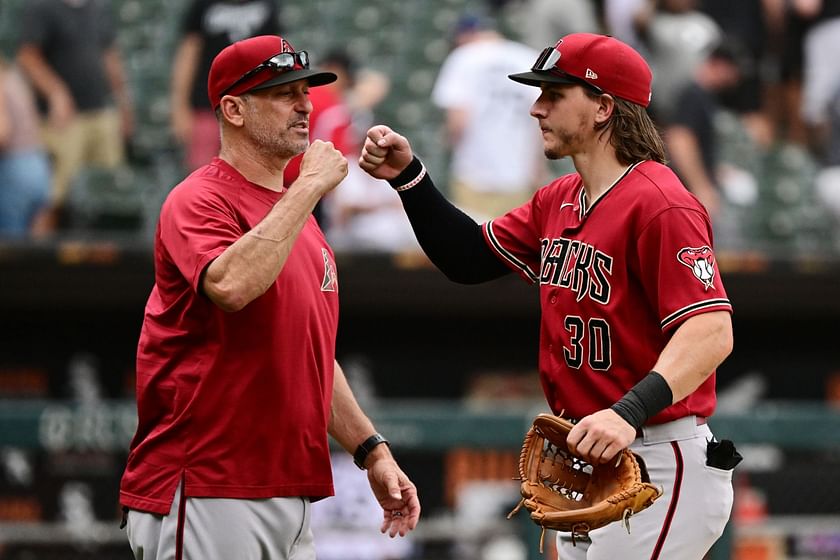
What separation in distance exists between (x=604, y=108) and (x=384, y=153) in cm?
61

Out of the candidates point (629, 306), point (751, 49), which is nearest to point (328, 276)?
point (629, 306)

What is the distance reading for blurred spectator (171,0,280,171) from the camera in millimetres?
8008

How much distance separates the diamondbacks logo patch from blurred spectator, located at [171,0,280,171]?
452 cm

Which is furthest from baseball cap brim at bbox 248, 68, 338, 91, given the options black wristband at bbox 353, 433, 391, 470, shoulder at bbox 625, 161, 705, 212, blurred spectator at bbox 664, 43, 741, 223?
blurred spectator at bbox 664, 43, 741, 223

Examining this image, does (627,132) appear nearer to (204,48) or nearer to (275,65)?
(275,65)

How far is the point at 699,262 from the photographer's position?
10.9 ft

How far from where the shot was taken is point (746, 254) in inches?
320

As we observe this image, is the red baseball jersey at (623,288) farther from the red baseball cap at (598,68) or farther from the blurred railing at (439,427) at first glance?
the blurred railing at (439,427)

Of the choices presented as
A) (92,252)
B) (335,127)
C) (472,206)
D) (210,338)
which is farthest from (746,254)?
(210,338)

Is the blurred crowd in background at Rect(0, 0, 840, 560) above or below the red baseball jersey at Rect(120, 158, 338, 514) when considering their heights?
above

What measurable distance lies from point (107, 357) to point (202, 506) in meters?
5.16

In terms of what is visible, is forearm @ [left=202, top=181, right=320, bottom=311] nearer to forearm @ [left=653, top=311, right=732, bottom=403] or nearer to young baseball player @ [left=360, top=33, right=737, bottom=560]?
young baseball player @ [left=360, top=33, right=737, bottom=560]

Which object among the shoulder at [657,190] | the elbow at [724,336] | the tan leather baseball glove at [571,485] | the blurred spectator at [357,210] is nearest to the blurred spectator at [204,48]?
the blurred spectator at [357,210]

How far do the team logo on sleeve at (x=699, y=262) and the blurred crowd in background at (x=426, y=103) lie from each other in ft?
14.8
